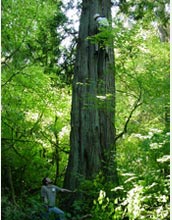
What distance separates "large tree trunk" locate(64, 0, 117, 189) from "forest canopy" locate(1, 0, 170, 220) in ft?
0.09

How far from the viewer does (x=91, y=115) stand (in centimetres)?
714

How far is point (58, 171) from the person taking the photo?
8.69 meters

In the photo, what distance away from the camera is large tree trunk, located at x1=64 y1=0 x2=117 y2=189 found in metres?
6.72

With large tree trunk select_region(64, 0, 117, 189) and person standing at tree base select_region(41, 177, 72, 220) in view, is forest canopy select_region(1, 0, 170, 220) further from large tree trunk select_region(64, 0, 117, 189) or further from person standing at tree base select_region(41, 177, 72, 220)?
person standing at tree base select_region(41, 177, 72, 220)

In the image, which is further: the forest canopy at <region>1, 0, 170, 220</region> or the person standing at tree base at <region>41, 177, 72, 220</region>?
the person standing at tree base at <region>41, 177, 72, 220</region>

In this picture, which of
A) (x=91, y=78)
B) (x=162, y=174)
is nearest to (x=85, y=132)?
(x=91, y=78)

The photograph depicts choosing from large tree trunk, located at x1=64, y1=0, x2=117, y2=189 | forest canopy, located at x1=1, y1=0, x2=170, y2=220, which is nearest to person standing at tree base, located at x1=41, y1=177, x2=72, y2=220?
forest canopy, located at x1=1, y1=0, x2=170, y2=220

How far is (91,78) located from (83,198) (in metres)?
2.23

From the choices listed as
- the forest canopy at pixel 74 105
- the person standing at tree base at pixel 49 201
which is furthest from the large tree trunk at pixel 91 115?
the person standing at tree base at pixel 49 201

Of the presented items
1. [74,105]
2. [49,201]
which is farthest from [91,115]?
[49,201]

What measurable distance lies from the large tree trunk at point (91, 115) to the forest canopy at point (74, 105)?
27mm

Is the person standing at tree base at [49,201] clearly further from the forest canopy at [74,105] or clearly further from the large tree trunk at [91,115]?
the large tree trunk at [91,115]

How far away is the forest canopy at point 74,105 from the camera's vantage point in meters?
4.35

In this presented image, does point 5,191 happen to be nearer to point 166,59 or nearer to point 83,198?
point 83,198
